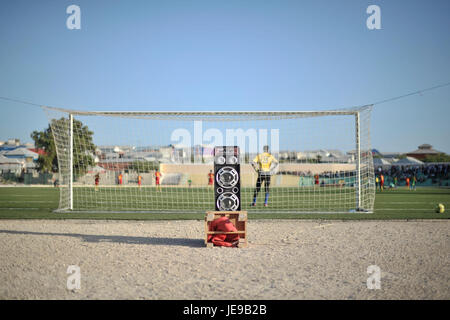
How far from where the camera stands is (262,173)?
12695 mm

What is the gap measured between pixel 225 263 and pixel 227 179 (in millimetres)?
2443

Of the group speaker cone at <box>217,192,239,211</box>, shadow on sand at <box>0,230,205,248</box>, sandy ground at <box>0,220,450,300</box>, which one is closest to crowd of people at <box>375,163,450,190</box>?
sandy ground at <box>0,220,450,300</box>

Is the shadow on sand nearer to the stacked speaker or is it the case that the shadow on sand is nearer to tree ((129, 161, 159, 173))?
the stacked speaker

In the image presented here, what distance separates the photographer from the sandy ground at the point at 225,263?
4031 mm

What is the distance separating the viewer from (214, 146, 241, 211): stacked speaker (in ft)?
24.7

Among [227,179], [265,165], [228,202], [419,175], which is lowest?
[419,175]

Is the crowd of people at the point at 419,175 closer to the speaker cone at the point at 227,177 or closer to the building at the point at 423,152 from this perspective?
the speaker cone at the point at 227,177

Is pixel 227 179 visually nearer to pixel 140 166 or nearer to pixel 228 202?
pixel 228 202

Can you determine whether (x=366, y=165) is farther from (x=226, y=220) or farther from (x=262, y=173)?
(x=226, y=220)

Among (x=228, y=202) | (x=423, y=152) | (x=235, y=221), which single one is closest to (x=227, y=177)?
(x=228, y=202)

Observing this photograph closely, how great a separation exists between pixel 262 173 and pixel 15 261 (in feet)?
28.1

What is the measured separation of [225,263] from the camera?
5.39 metres

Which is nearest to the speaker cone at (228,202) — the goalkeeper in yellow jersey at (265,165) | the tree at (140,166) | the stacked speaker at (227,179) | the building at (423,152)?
the stacked speaker at (227,179)
